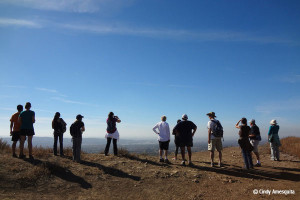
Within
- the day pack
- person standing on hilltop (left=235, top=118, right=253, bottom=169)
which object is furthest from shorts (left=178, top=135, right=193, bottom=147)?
the day pack

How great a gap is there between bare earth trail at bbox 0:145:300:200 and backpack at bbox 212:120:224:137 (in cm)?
150

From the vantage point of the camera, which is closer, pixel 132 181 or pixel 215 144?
pixel 132 181

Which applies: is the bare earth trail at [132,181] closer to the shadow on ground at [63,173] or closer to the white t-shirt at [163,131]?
the shadow on ground at [63,173]

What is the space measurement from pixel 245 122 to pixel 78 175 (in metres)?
7.20

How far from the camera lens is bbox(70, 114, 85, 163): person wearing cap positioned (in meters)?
8.94

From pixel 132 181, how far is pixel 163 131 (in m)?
3.10

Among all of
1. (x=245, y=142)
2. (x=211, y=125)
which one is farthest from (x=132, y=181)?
(x=245, y=142)

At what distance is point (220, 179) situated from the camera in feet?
24.0

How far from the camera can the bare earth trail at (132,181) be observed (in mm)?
6127

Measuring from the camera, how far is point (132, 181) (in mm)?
7160

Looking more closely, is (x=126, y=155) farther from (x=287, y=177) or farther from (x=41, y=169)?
(x=287, y=177)

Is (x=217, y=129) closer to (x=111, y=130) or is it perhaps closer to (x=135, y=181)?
(x=135, y=181)

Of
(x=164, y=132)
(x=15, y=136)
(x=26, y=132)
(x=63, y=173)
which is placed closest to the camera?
(x=63, y=173)

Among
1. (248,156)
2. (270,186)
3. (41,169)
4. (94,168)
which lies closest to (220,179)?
(270,186)
